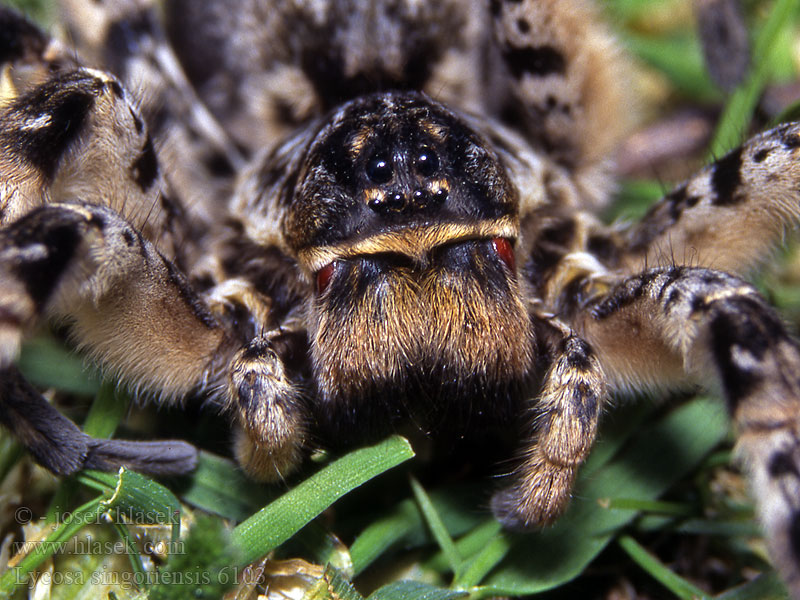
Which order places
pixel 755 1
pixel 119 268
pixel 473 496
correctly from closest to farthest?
1. pixel 119 268
2. pixel 473 496
3. pixel 755 1

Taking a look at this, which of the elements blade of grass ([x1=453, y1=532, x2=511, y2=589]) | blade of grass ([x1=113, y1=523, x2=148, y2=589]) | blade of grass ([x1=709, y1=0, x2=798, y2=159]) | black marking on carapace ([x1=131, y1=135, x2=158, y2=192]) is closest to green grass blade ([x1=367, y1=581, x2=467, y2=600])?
blade of grass ([x1=453, y1=532, x2=511, y2=589])

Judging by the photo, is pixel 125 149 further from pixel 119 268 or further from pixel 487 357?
pixel 487 357

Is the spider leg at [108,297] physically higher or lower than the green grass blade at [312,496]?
higher

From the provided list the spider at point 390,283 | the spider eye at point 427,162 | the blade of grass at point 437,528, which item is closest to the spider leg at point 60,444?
the spider at point 390,283

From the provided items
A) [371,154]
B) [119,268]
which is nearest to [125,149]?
[119,268]

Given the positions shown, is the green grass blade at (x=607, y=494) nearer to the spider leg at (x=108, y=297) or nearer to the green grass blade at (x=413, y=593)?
the green grass blade at (x=413, y=593)
